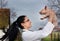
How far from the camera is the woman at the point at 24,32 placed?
4.38 metres

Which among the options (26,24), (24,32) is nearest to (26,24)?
(26,24)

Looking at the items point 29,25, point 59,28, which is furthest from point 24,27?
point 59,28

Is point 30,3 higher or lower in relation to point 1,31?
higher

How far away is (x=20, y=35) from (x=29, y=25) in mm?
162

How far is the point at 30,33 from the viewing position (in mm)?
4387

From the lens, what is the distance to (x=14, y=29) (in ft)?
14.5

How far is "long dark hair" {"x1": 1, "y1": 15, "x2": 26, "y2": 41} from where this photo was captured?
14.5 ft

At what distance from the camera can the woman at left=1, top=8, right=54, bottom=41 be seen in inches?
172

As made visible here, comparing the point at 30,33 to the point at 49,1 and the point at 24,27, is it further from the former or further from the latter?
the point at 49,1

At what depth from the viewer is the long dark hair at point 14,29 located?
4.41 m

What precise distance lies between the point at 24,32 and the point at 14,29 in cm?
13

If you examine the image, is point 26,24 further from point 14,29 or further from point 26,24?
point 14,29

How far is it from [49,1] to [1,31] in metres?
0.68

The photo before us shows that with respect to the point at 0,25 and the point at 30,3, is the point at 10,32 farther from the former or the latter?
the point at 30,3
